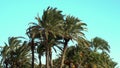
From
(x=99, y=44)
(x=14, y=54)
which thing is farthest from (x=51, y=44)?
(x=99, y=44)

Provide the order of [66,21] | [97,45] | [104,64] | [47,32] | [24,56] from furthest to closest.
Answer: [97,45] < [104,64] < [24,56] < [66,21] < [47,32]

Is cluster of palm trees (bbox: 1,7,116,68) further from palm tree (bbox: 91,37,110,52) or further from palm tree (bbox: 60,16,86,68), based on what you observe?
palm tree (bbox: 91,37,110,52)

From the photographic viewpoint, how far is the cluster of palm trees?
181 feet

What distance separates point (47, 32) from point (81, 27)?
7.28 m

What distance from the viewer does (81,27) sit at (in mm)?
59250

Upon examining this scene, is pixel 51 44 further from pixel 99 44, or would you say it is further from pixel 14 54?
pixel 99 44

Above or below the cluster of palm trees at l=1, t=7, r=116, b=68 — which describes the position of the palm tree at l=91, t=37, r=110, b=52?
above

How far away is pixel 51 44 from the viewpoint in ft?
186

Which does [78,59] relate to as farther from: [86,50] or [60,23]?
[60,23]

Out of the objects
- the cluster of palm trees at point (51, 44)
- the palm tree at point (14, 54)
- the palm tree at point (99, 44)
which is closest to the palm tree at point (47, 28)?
the cluster of palm trees at point (51, 44)

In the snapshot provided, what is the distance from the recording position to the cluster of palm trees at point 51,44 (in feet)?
181

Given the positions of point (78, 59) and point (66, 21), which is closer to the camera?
point (66, 21)

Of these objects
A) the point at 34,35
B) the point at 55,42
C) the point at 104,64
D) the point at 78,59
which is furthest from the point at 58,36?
the point at 104,64

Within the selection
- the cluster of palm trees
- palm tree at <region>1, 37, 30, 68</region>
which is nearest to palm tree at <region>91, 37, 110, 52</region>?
the cluster of palm trees
